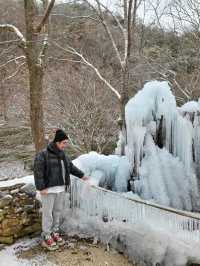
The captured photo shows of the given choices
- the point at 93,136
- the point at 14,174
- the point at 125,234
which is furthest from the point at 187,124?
the point at 14,174

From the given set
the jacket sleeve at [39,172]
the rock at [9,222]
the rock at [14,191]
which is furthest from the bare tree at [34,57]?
the jacket sleeve at [39,172]

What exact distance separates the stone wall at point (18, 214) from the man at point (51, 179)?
0.34 m

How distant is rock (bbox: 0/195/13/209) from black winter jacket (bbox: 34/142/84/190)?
0.70 meters

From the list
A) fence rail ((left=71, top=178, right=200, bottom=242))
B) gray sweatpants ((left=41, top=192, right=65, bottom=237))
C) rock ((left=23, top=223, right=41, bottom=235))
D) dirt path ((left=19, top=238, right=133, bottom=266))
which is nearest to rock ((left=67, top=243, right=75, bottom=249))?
dirt path ((left=19, top=238, right=133, bottom=266))

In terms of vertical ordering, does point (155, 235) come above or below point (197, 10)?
below

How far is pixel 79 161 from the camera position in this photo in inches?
225

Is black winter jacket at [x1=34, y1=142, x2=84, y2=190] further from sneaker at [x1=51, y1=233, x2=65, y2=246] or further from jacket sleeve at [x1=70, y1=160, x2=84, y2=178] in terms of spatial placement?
sneaker at [x1=51, y1=233, x2=65, y2=246]

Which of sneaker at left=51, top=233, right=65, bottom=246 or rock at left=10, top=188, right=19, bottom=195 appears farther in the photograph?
rock at left=10, top=188, right=19, bottom=195

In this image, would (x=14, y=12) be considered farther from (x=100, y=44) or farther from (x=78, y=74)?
(x=78, y=74)

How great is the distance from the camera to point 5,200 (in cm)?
517

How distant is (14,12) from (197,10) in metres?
11.9

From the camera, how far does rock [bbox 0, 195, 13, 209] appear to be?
16.8ft

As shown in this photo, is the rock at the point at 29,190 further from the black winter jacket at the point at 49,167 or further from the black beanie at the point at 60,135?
the black beanie at the point at 60,135

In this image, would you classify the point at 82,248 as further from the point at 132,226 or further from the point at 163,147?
the point at 163,147
